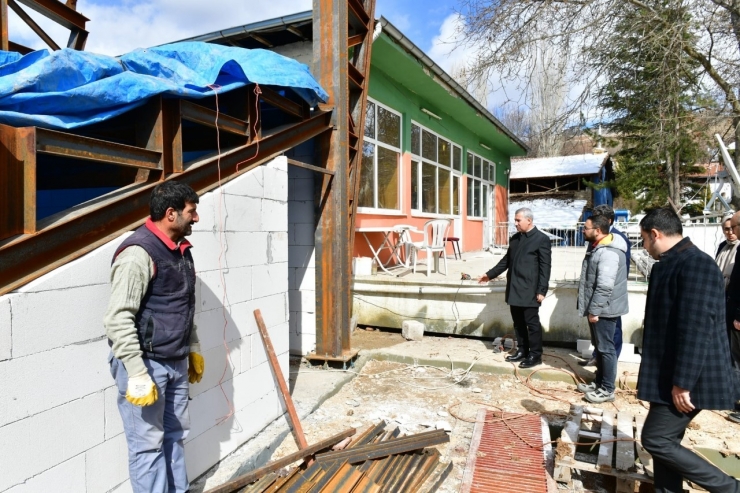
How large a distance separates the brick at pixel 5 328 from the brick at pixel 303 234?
3675 mm

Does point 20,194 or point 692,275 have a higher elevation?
point 20,194

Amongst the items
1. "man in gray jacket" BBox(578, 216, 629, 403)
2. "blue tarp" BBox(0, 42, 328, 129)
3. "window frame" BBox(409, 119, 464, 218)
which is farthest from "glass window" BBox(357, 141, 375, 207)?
"blue tarp" BBox(0, 42, 328, 129)

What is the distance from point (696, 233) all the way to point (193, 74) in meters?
7.34

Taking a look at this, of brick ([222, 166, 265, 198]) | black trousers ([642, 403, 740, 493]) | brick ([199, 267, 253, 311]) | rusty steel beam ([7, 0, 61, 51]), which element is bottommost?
black trousers ([642, 403, 740, 493])

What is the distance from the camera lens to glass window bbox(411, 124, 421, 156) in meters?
10.1

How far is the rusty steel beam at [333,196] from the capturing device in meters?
5.04

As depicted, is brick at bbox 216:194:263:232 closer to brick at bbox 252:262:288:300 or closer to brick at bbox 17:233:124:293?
brick at bbox 252:262:288:300

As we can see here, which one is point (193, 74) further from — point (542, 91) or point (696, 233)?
point (696, 233)

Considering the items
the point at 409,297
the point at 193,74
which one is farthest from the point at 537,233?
the point at 193,74

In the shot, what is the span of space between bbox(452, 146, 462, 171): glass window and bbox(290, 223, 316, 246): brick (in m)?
7.92

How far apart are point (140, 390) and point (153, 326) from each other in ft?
1.07

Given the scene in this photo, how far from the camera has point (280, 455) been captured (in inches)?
147

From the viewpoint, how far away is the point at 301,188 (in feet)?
18.0

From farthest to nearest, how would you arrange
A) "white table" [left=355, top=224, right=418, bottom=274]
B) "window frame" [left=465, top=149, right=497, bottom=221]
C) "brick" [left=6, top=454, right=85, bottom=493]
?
"window frame" [left=465, top=149, right=497, bottom=221] → "white table" [left=355, top=224, right=418, bottom=274] → "brick" [left=6, top=454, right=85, bottom=493]
